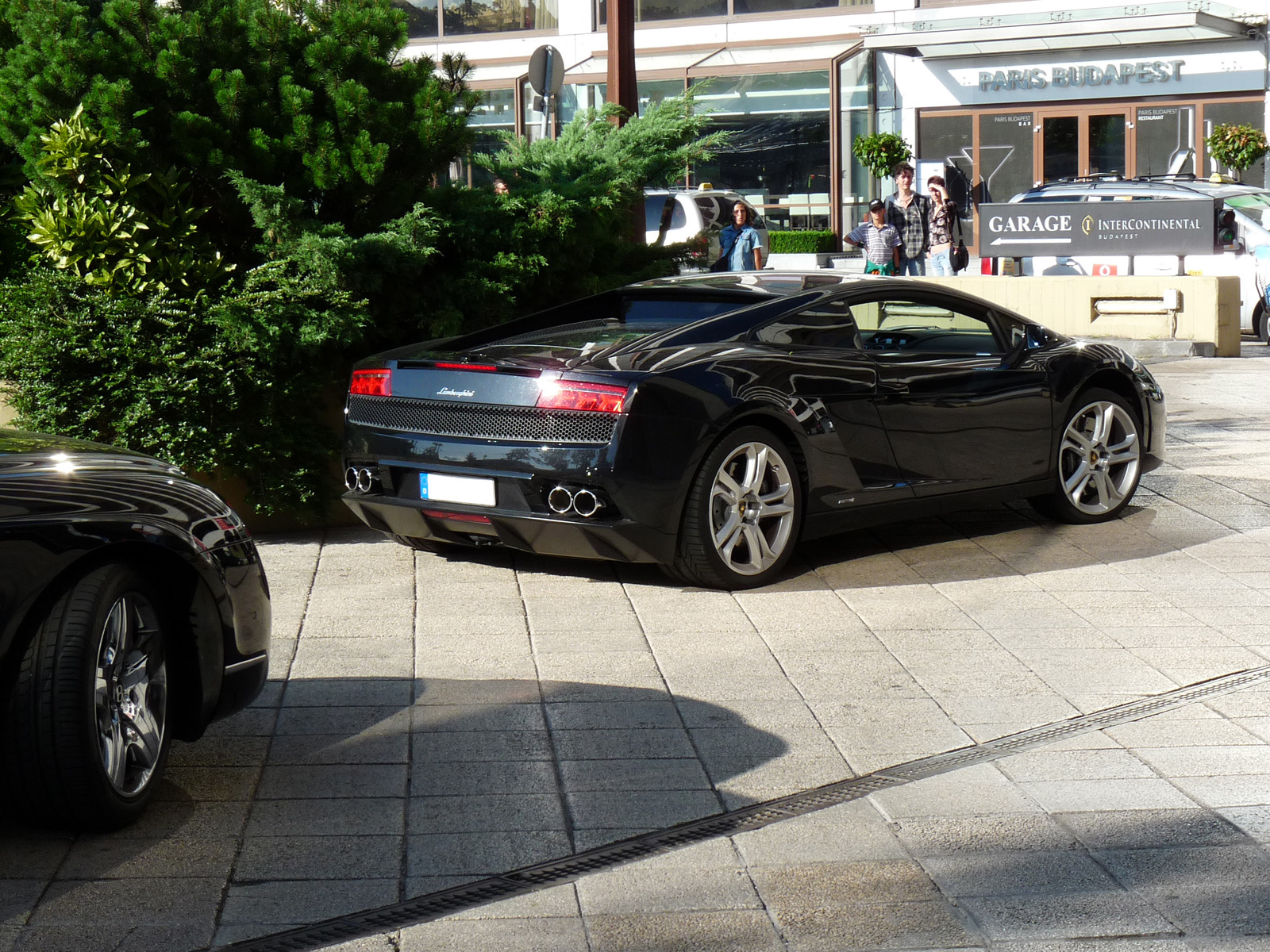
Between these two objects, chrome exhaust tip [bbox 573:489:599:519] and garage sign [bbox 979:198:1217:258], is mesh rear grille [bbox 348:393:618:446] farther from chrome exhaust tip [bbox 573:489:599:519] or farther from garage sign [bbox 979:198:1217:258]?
garage sign [bbox 979:198:1217:258]

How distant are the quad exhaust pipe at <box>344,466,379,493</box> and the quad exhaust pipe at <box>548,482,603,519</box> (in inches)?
39.1

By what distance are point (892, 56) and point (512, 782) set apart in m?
30.5

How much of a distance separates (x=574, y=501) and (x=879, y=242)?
36.8 feet

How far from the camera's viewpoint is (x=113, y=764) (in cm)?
391

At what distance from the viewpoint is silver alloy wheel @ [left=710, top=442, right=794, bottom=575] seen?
664cm

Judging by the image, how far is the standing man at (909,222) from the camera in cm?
1722

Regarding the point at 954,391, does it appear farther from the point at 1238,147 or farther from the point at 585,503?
the point at 1238,147

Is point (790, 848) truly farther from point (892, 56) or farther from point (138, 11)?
point (892, 56)

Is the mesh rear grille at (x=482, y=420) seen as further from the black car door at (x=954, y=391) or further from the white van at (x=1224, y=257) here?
the white van at (x=1224, y=257)

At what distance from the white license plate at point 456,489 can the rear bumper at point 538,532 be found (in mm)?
28

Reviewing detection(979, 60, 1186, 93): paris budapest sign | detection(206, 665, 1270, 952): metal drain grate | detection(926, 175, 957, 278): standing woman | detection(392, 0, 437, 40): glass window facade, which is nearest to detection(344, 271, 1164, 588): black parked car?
detection(206, 665, 1270, 952): metal drain grate

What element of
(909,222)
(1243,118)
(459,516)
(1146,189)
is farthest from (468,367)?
(1243,118)

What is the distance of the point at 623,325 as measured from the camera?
7.23 meters

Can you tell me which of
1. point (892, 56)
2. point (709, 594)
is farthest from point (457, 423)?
point (892, 56)
